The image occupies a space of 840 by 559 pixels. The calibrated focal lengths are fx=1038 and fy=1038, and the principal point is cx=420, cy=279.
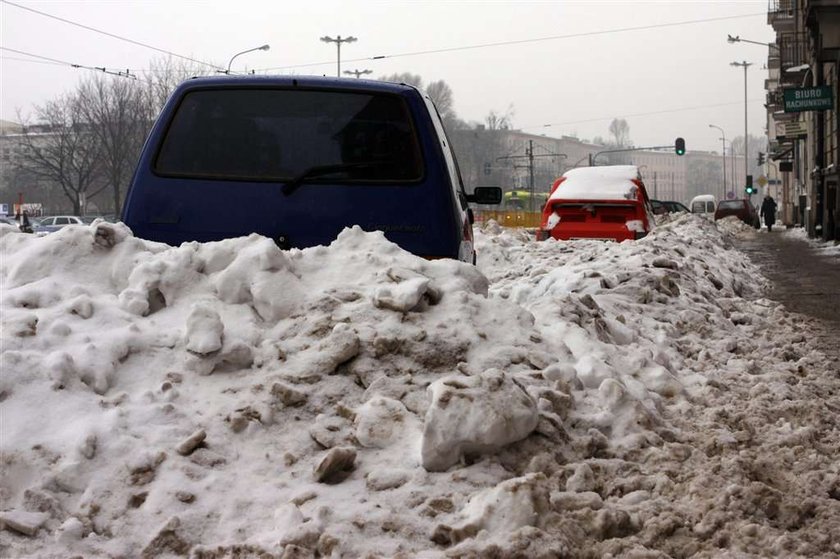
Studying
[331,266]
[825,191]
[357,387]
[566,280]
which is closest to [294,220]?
[331,266]

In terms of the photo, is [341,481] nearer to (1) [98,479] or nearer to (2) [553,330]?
(1) [98,479]

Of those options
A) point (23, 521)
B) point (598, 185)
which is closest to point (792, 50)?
point (598, 185)

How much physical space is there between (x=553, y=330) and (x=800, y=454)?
1.53 meters

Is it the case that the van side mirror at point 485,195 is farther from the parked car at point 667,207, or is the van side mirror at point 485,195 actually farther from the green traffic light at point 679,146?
the green traffic light at point 679,146

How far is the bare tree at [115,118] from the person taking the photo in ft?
174

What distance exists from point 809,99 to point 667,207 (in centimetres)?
982

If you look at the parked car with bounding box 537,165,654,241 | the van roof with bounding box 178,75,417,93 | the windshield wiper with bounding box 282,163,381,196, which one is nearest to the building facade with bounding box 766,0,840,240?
the parked car with bounding box 537,165,654,241

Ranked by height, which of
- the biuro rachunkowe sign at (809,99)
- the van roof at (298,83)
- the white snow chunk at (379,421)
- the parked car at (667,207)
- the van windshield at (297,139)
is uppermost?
the biuro rachunkowe sign at (809,99)

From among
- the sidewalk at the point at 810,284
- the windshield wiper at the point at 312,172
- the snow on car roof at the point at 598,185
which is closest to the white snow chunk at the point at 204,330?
the windshield wiper at the point at 312,172

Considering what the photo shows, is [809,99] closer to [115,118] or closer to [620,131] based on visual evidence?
[115,118]

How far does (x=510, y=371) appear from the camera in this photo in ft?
14.2

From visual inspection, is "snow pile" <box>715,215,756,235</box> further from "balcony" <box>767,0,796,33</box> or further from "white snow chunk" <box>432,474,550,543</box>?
"white snow chunk" <box>432,474,550,543</box>

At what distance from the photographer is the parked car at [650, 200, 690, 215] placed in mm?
30791

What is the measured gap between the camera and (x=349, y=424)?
387 cm
